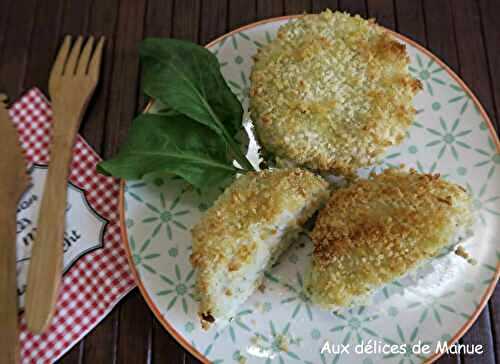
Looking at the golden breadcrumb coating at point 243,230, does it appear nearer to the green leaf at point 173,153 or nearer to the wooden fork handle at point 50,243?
the green leaf at point 173,153

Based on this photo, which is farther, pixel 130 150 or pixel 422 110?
pixel 422 110

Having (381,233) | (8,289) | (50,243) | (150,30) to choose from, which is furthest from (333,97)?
(8,289)

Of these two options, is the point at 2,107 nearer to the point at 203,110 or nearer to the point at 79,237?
the point at 79,237

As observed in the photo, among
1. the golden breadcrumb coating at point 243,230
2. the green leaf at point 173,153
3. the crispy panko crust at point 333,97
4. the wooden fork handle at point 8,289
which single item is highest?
the crispy panko crust at point 333,97

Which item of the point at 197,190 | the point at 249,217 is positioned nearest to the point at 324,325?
the point at 249,217

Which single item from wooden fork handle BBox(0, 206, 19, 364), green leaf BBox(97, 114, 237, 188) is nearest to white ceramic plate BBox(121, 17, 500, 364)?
green leaf BBox(97, 114, 237, 188)

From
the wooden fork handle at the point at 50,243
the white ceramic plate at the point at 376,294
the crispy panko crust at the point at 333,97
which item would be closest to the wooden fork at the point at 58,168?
the wooden fork handle at the point at 50,243
